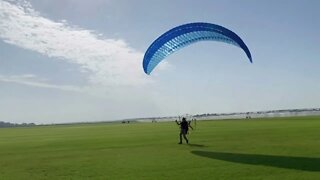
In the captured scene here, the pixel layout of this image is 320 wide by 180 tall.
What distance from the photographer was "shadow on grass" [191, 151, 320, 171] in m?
14.1

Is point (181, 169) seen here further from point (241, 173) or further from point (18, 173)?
point (18, 173)

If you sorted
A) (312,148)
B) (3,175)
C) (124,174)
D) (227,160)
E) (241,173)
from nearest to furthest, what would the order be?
(241,173)
(124,174)
(3,175)
(227,160)
(312,148)

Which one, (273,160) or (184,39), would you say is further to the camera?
(184,39)

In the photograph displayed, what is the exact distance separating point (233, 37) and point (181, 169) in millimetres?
9752

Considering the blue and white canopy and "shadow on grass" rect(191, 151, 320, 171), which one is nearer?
"shadow on grass" rect(191, 151, 320, 171)

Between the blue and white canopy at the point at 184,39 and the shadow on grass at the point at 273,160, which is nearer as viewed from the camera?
the shadow on grass at the point at 273,160

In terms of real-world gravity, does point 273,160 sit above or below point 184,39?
below

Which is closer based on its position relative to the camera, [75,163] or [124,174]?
[124,174]

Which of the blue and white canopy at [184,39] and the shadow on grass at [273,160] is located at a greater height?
the blue and white canopy at [184,39]

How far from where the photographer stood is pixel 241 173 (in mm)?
12922

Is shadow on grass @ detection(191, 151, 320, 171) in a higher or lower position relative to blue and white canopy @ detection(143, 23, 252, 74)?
lower

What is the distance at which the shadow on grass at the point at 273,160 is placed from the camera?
46.3ft

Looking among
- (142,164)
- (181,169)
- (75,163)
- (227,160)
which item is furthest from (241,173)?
(75,163)

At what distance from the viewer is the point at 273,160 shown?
1575cm
